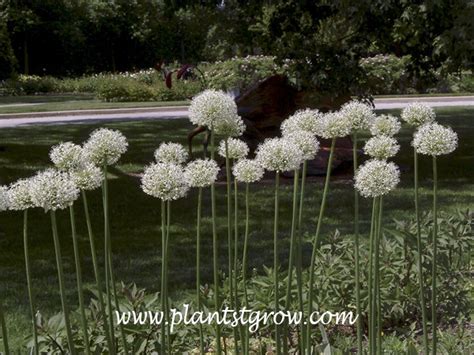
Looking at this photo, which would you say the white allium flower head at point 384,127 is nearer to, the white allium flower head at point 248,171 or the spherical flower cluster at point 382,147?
the spherical flower cluster at point 382,147

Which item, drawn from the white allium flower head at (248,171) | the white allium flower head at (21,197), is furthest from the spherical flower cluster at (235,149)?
the white allium flower head at (21,197)

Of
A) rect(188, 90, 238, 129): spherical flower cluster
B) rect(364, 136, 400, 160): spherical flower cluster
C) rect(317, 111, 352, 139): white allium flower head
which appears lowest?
rect(364, 136, 400, 160): spherical flower cluster

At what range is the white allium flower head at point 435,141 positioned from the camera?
2.31m

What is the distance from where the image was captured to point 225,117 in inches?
89.9

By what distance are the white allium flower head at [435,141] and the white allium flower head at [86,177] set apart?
0.88m

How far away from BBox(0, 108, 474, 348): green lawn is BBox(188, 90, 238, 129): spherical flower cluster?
2.80m

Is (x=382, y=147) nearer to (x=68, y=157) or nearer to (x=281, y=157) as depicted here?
(x=281, y=157)

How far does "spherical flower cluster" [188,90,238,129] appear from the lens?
7.45ft

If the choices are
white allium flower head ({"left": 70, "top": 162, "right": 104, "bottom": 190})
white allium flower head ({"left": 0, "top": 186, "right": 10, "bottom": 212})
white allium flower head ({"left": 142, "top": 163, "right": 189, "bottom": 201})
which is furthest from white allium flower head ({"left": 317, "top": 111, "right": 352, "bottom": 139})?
white allium flower head ({"left": 0, "top": 186, "right": 10, "bottom": 212})

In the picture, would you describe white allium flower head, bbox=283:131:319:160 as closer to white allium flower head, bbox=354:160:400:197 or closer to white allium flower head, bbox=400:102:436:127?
white allium flower head, bbox=354:160:400:197

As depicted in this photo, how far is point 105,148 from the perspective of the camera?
7.36ft

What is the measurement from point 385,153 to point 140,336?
1425 millimetres

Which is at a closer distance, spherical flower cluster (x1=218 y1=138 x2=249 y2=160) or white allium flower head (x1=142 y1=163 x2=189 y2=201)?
white allium flower head (x1=142 y1=163 x2=189 y2=201)

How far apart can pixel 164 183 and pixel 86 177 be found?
0.92ft
